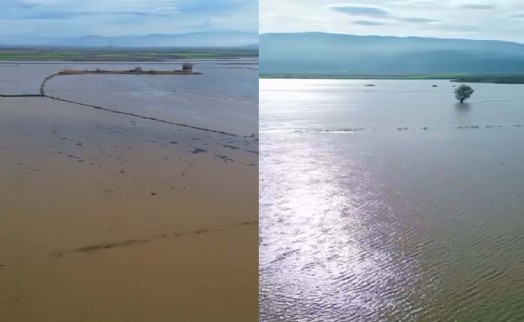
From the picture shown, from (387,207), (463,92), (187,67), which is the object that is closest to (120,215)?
(187,67)

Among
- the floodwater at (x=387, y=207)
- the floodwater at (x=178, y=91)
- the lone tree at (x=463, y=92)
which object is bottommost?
the floodwater at (x=387, y=207)

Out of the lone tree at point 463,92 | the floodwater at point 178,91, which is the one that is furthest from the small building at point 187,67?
the lone tree at point 463,92

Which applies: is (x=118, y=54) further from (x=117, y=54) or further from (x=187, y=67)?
(x=187, y=67)

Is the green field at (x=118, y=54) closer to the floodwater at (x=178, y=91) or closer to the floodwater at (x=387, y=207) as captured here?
the floodwater at (x=178, y=91)

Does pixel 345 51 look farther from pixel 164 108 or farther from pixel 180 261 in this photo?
pixel 180 261

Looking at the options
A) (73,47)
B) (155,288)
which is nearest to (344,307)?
(155,288)
